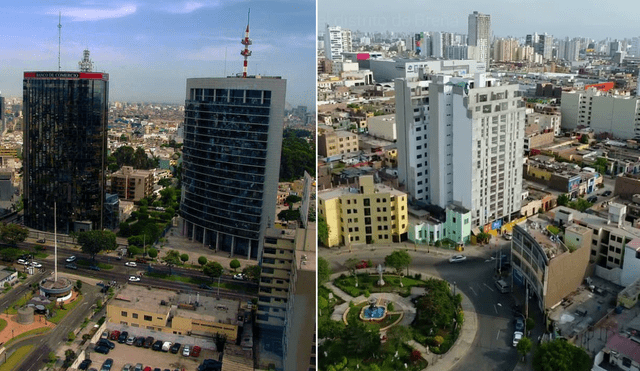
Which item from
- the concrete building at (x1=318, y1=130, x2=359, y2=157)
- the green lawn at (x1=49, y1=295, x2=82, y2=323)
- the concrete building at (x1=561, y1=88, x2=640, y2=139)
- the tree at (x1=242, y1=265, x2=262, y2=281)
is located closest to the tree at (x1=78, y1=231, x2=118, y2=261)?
the green lawn at (x1=49, y1=295, x2=82, y2=323)

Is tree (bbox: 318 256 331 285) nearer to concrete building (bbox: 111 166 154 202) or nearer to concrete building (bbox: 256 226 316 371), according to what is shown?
concrete building (bbox: 256 226 316 371)

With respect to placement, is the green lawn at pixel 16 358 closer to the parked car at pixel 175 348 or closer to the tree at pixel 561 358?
the parked car at pixel 175 348

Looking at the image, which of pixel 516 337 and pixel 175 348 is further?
pixel 175 348

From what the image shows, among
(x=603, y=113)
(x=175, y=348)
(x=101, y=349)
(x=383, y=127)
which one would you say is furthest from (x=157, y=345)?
(x=603, y=113)

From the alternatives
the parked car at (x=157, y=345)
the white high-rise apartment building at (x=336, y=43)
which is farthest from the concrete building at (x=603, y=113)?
the white high-rise apartment building at (x=336, y=43)

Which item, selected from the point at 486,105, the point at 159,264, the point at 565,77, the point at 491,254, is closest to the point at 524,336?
the point at 491,254

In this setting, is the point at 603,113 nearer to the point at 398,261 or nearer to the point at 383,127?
the point at 383,127
